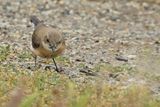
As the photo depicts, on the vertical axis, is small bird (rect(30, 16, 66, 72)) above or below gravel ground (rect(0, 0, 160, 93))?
above

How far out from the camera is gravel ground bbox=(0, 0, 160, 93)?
37.0 ft

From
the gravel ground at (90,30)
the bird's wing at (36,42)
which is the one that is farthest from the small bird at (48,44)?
the gravel ground at (90,30)

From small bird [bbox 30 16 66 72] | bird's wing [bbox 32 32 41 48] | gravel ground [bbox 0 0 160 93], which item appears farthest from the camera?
gravel ground [bbox 0 0 160 93]

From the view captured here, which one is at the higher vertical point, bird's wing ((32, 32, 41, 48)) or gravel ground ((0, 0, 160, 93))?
bird's wing ((32, 32, 41, 48))

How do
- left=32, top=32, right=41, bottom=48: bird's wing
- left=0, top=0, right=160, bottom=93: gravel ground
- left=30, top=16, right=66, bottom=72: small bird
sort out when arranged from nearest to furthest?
left=30, top=16, right=66, bottom=72: small bird → left=32, top=32, right=41, bottom=48: bird's wing → left=0, top=0, right=160, bottom=93: gravel ground

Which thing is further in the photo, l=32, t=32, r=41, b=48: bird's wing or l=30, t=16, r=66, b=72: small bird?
l=32, t=32, r=41, b=48: bird's wing

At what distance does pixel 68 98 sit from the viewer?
551 centimetres

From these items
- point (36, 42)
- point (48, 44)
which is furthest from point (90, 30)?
point (48, 44)

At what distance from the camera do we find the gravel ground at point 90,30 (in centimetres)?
1127

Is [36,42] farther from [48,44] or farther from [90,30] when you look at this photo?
[90,30]

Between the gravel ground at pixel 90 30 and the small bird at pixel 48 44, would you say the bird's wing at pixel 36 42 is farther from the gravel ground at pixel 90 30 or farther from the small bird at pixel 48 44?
the gravel ground at pixel 90 30

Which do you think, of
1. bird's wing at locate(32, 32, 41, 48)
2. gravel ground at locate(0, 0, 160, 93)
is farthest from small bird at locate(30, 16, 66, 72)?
gravel ground at locate(0, 0, 160, 93)

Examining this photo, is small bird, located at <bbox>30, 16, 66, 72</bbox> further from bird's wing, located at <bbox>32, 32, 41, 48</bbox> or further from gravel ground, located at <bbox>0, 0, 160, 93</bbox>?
gravel ground, located at <bbox>0, 0, 160, 93</bbox>

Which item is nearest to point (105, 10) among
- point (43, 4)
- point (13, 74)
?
point (43, 4)
